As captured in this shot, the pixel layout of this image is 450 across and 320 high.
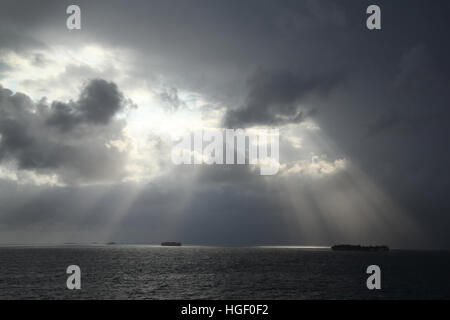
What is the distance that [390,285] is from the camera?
249 ft

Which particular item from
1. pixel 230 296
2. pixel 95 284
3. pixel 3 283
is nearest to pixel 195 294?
pixel 230 296
